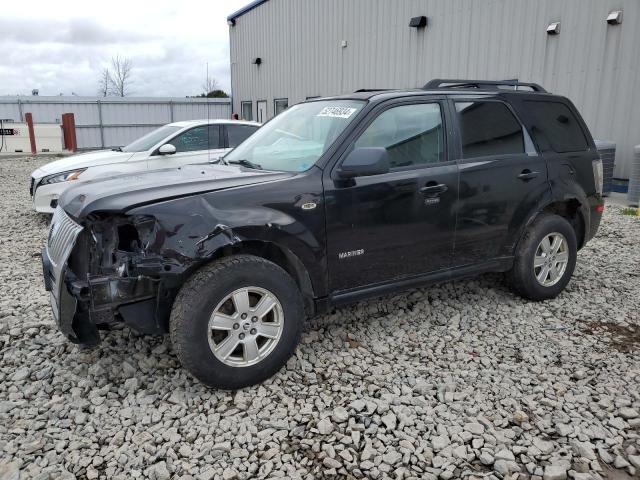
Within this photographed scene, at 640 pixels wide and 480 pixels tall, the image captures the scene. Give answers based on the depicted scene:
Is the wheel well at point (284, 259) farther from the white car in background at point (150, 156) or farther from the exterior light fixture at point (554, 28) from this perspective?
the exterior light fixture at point (554, 28)

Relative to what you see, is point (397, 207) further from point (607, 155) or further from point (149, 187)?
point (607, 155)

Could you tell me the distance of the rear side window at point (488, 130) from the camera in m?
4.16

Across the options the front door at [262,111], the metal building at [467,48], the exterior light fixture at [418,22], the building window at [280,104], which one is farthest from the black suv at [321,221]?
the front door at [262,111]

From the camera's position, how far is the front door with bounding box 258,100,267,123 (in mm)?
22109

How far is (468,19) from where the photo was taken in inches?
463

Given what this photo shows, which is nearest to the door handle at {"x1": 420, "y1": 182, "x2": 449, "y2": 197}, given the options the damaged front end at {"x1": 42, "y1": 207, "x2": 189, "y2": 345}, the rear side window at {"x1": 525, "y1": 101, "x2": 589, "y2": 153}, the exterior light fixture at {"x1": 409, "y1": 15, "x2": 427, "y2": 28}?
the rear side window at {"x1": 525, "y1": 101, "x2": 589, "y2": 153}

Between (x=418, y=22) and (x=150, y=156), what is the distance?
8140mm

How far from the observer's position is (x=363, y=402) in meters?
3.15

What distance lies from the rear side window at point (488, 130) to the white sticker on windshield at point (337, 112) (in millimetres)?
949

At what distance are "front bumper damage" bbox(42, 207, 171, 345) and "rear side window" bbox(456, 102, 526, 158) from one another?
2593 mm

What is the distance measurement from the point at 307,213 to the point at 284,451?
145cm

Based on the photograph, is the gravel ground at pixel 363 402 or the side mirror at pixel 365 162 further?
the side mirror at pixel 365 162

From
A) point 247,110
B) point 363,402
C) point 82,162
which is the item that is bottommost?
point 363,402

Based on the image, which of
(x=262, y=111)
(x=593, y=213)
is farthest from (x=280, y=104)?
(x=593, y=213)
